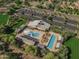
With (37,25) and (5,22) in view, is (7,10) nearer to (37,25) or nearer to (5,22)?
(5,22)

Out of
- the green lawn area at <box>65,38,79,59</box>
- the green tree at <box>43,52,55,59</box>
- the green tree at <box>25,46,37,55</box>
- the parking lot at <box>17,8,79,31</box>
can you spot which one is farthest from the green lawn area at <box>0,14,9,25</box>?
the green lawn area at <box>65,38,79,59</box>

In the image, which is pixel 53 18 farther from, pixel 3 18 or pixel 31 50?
pixel 31 50

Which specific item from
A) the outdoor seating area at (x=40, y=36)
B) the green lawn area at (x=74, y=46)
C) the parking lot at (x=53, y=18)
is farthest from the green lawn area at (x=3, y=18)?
the green lawn area at (x=74, y=46)

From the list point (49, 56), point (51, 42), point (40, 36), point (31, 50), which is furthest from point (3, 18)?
point (49, 56)

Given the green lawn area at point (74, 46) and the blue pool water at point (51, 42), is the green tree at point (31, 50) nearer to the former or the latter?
the blue pool water at point (51, 42)

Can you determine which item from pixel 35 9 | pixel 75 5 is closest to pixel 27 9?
pixel 35 9

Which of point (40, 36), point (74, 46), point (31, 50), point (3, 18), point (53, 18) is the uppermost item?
point (3, 18)

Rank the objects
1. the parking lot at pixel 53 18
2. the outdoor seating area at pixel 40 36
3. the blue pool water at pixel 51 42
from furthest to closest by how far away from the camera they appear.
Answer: the parking lot at pixel 53 18, the outdoor seating area at pixel 40 36, the blue pool water at pixel 51 42

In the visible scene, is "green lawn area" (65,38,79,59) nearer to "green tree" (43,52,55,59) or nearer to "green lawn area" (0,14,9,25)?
"green tree" (43,52,55,59)
